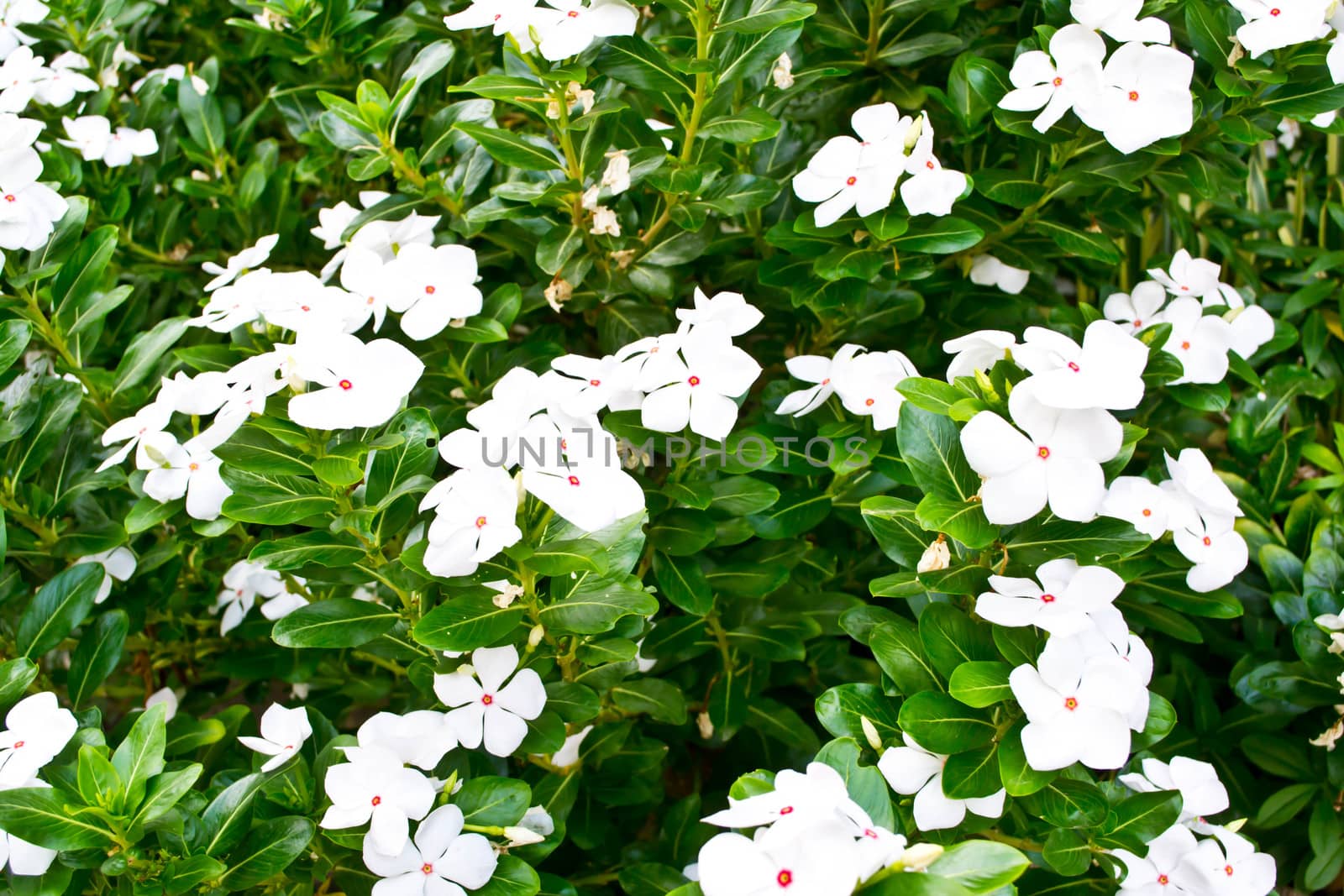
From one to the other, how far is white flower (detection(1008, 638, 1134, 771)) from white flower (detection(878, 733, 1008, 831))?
0.13 m

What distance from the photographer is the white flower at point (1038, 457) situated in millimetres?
1200

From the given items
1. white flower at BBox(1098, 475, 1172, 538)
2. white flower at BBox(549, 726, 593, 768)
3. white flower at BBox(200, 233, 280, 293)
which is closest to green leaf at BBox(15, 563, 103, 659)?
white flower at BBox(200, 233, 280, 293)

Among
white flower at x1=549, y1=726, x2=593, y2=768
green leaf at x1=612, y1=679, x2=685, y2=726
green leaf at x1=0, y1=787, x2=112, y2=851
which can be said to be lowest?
white flower at x1=549, y1=726, x2=593, y2=768

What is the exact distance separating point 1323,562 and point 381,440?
5.54ft

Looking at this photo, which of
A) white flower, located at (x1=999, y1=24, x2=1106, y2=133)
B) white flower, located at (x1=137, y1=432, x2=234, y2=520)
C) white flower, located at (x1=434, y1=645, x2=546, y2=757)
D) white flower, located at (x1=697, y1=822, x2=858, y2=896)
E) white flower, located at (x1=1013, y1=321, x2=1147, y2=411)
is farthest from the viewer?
white flower, located at (x1=999, y1=24, x2=1106, y2=133)

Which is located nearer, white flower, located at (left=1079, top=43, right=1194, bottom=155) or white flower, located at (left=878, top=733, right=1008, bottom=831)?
white flower, located at (left=878, top=733, right=1008, bottom=831)

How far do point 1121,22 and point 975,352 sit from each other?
72 centimetres

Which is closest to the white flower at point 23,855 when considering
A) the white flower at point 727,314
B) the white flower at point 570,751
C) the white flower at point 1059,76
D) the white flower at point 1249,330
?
the white flower at point 570,751

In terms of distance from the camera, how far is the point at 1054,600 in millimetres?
1281

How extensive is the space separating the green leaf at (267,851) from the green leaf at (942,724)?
2.67 feet

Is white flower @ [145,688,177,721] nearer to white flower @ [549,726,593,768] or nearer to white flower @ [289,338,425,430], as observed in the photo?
white flower @ [549,726,593,768]

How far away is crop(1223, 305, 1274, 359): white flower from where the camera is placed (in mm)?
2115

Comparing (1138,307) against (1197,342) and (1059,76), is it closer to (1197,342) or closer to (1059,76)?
(1197,342)

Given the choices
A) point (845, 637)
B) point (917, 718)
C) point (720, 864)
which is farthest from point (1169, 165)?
point (720, 864)
